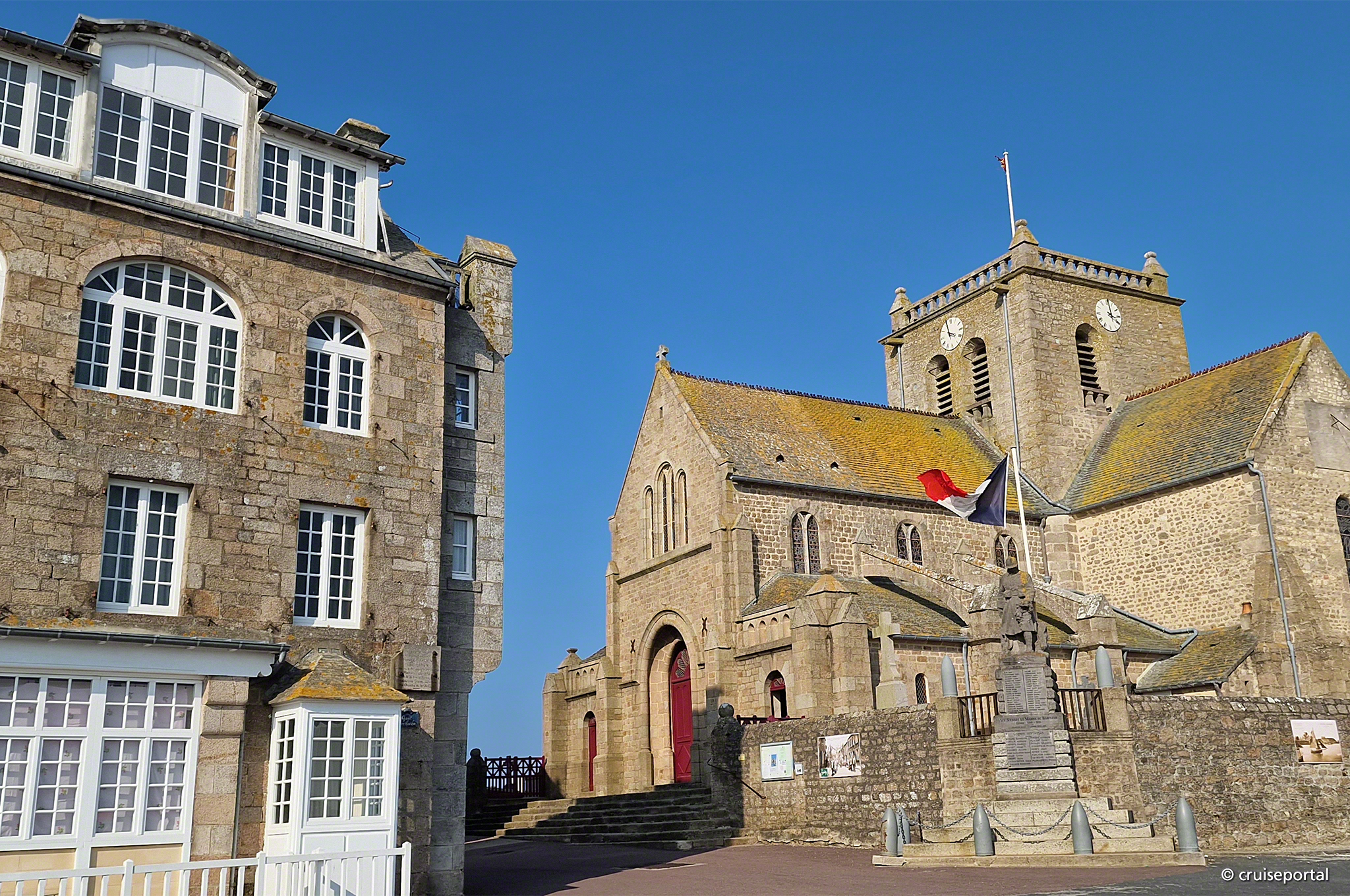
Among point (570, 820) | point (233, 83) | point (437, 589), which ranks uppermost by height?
point (233, 83)

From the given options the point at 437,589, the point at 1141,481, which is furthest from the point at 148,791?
the point at 1141,481

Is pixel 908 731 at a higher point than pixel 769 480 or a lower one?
lower

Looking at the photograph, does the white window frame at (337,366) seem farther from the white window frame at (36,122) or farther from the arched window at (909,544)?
the arched window at (909,544)

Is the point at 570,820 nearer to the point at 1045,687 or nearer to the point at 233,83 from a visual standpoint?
the point at 1045,687

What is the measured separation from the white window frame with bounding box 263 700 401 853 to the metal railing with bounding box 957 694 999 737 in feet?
33.2

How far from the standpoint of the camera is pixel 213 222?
15.1 metres

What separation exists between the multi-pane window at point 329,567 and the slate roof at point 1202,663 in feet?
62.8

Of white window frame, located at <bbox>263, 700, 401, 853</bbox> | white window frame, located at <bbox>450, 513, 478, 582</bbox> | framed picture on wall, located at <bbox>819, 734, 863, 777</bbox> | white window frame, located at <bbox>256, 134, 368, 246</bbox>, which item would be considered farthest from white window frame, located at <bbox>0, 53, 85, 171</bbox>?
framed picture on wall, located at <bbox>819, 734, 863, 777</bbox>

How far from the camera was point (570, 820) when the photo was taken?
27.3m

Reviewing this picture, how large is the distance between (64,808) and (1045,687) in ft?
45.3

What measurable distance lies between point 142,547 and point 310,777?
3566 mm

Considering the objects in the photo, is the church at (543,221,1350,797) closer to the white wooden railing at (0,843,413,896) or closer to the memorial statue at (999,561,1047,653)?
the memorial statue at (999,561,1047,653)

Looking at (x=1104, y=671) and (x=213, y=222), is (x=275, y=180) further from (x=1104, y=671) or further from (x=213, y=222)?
(x=1104, y=671)

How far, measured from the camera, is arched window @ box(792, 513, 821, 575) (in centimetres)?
2931
